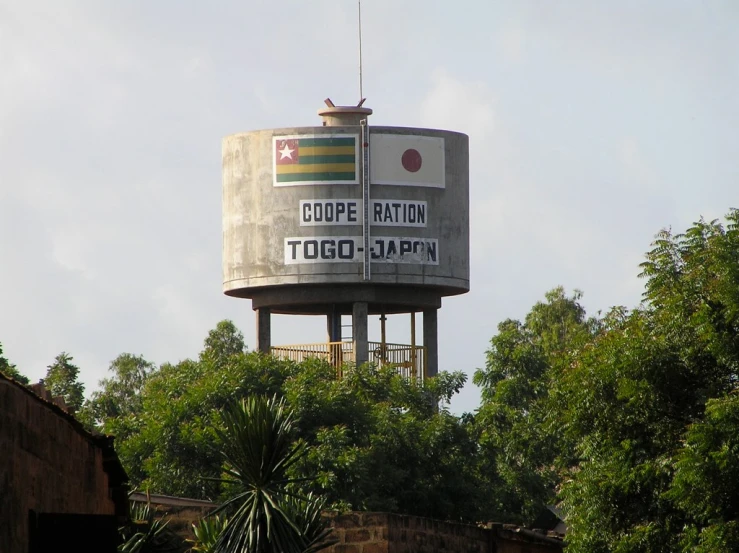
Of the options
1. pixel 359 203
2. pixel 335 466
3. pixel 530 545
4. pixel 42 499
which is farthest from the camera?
pixel 359 203

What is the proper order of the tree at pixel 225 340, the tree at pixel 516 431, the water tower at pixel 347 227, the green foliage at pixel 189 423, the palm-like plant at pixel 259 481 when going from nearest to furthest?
the palm-like plant at pixel 259 481, the green foliage at pixel 189 423, the tree at pixel 516 431, the water tower at pixel 347 227, the tree at pixel 225 340

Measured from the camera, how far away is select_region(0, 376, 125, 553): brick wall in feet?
50.6

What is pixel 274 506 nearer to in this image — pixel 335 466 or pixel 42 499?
pixel 42 499

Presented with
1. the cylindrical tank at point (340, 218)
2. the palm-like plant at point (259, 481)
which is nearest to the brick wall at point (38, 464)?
the palm-like plant at point (259, 481)

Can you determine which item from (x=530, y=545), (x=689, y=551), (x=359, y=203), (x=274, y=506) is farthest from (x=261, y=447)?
(x=359, y=203)

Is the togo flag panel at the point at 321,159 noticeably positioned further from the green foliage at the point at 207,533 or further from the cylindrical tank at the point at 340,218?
the green foliage at the point at 207,533

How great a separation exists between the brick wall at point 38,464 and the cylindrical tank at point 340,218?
3027 centimetres

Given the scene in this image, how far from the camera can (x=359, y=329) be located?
1967 inches

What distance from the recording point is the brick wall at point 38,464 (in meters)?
15.4

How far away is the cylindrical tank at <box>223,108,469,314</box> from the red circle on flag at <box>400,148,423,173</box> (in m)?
0.03

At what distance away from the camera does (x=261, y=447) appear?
24.1 metres

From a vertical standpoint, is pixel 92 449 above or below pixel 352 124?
below

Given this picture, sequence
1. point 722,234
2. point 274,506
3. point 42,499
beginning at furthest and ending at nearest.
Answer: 1. point 722,234
2. point 274,506
3. point 42,499

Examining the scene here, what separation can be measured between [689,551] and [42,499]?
12.4 m
